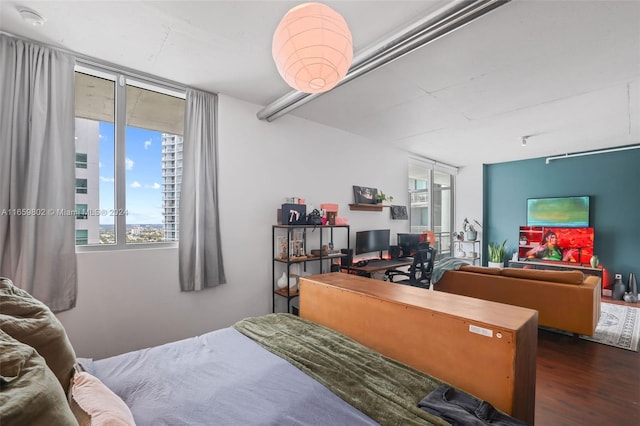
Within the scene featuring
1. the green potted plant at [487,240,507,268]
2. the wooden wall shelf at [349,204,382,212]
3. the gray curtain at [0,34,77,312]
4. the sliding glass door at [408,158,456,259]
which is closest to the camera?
the gray curtain at [0,34,77,312]

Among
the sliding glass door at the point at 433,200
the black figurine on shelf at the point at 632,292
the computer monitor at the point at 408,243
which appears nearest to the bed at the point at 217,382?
the computer monitor at the point at 408,243

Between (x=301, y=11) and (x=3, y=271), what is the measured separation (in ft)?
8.63

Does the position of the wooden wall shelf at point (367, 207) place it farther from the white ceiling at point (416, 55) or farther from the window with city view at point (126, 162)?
the window with city view at point (126, 162)

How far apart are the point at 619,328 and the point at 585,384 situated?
1889mm

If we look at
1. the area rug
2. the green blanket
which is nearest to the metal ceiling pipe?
the green blanket

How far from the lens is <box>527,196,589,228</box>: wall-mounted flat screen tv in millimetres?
5406

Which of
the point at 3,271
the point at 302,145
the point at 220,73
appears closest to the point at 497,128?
the point at 302,145

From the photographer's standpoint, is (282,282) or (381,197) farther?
(381,197)

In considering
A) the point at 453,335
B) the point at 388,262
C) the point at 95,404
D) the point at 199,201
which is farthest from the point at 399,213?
the point at 95,404

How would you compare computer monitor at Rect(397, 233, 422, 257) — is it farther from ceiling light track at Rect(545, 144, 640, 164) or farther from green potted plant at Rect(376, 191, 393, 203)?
ceiling light track at Rect(545, 144, 640, 164)

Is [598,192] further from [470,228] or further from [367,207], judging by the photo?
[367,207]

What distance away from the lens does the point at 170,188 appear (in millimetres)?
2910

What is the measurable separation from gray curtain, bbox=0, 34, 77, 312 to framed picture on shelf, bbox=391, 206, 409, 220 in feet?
14.5

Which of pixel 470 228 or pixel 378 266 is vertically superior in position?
pixel 470 228
